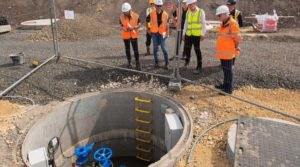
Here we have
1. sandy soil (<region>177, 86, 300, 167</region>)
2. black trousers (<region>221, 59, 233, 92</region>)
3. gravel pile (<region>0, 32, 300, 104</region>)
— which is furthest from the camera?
gravel pile (<region>0, 32, 300, 104</region>)

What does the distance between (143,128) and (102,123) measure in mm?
1184

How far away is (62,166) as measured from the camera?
20.5ft

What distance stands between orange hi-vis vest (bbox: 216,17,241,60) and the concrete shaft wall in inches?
61.1

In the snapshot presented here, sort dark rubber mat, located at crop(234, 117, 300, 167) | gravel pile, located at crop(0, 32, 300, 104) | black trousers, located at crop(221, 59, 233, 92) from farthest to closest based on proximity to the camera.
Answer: gravel pile, located at crop(0, 32, 300, 104) → black trousers, located at crop(221, 59, 233, 92) → dark rubber mat, located at crop(234, 117, 300, 167)

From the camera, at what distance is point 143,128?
712cm

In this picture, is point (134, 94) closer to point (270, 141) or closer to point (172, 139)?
point (172, 139)

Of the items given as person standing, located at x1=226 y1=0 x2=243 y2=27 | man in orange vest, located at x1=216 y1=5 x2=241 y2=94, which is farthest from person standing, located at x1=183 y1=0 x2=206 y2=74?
man in orange vest, located at x1=216 y1=5 x2=241 y2=94

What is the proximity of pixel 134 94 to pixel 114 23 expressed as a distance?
11.2m

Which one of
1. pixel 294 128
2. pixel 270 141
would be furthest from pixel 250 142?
pixel 294 128

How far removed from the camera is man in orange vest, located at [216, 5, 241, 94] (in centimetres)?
530

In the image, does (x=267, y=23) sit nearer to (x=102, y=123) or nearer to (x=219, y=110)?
(x=219, y=110)

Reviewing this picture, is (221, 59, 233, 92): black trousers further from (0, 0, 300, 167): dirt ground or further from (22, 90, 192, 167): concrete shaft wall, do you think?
(22, 90, 192, 167): concrete shaft wall

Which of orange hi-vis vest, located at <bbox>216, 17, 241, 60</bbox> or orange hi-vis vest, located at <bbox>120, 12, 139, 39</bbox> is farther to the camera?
orange hi-vis vest, located at <bbox>120, 12, 139, 39</bbox>

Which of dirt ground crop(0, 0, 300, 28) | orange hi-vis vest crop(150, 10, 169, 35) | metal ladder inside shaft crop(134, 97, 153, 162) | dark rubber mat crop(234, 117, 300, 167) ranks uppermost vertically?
dirt ground crop(0, 0, 300, 28)
